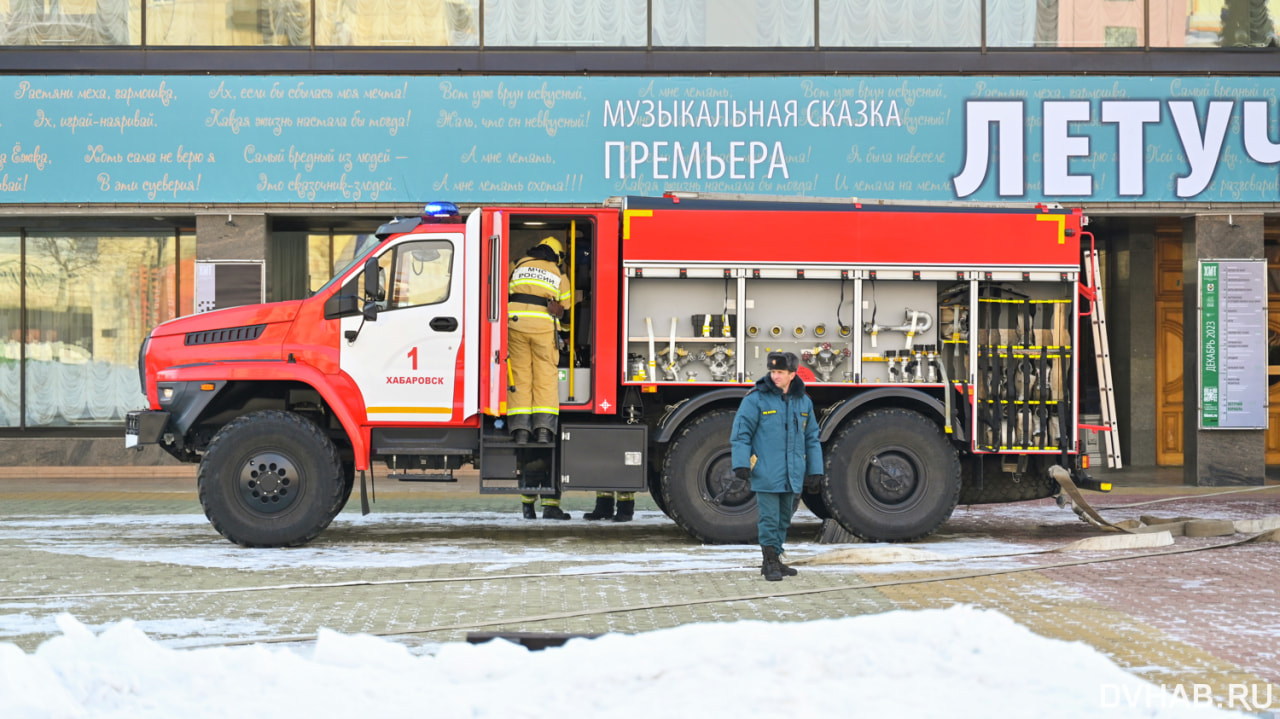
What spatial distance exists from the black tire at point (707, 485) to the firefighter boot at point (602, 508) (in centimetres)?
209

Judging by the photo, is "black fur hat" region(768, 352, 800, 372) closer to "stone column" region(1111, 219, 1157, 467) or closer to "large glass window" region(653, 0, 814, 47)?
"large glass window" region(653, 0, 814, 47)

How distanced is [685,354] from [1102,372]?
3805mm

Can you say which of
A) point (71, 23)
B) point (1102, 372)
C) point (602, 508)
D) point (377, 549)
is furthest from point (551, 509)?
point (71, 23)

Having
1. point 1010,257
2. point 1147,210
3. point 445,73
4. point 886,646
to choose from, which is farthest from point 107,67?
point 886,646

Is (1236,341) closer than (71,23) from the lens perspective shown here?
Yes

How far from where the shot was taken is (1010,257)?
12.1 meters

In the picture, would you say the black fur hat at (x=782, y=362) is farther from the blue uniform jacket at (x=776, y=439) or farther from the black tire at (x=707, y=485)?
the black tire at (x=707, y=485)

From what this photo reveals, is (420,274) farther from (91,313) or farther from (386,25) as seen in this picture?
(91,313)

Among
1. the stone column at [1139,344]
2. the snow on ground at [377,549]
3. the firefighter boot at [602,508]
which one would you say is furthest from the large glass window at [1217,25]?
the firefighter boot at [602,508]

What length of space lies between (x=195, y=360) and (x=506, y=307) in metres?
2.77

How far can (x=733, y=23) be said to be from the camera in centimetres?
1866

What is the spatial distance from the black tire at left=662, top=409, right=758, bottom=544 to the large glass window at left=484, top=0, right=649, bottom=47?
8.44m

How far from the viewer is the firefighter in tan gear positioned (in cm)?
1178

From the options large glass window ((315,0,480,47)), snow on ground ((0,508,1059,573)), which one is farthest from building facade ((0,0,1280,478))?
snow on ground ((0,508,1059,573))
